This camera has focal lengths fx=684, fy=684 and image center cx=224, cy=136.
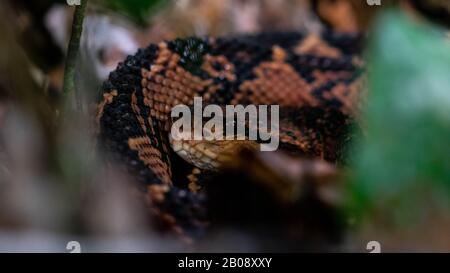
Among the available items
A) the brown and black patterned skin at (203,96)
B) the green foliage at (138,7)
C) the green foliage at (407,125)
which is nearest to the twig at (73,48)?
the brown and black patterned skin at (203,96)

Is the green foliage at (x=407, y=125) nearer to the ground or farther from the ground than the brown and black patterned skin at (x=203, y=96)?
nearer to the ground

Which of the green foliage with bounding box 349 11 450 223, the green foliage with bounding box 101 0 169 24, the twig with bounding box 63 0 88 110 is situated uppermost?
the twig with bounding box 63 0 88 110

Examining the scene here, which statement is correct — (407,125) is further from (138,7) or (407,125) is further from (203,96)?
(203,96)

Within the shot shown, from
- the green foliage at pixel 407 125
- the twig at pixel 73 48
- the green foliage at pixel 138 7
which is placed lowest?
the green foliage at pixel 407 125

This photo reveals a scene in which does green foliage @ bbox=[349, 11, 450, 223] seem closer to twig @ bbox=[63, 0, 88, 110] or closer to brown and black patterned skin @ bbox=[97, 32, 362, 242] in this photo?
brown and black patterned skin @ bbox=[97, 32, 362, 242]

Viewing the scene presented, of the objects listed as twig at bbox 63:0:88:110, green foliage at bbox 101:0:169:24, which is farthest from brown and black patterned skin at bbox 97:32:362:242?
green foliage at bbox 101:0:169:24

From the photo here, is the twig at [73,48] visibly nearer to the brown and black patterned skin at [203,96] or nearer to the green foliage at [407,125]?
the brown and black patterned skin at [203,96]
